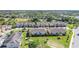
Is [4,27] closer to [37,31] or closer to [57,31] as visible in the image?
[37,31]

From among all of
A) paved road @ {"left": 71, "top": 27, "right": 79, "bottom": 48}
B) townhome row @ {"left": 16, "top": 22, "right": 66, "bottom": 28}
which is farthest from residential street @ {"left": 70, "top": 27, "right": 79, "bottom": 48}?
townhome row @ {"left": 16, "top": 22, "right": 66, "bottom": 28}

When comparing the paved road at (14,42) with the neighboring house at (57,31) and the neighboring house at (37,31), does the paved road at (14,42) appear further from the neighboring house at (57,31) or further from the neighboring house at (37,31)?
the neighboring house at (57,31)

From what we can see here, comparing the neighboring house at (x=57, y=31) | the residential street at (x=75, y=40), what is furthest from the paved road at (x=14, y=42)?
the residential street at (x=75, y=40)

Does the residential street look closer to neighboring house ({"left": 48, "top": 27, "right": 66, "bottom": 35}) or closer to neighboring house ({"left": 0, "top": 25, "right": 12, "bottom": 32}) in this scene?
neighboring house ({"left": 48, "top": 27, "right": 66, "bottom": 35})

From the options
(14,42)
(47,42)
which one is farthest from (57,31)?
(14,42)

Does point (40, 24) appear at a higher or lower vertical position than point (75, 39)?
higher

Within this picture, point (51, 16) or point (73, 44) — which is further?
point (51, 16)
